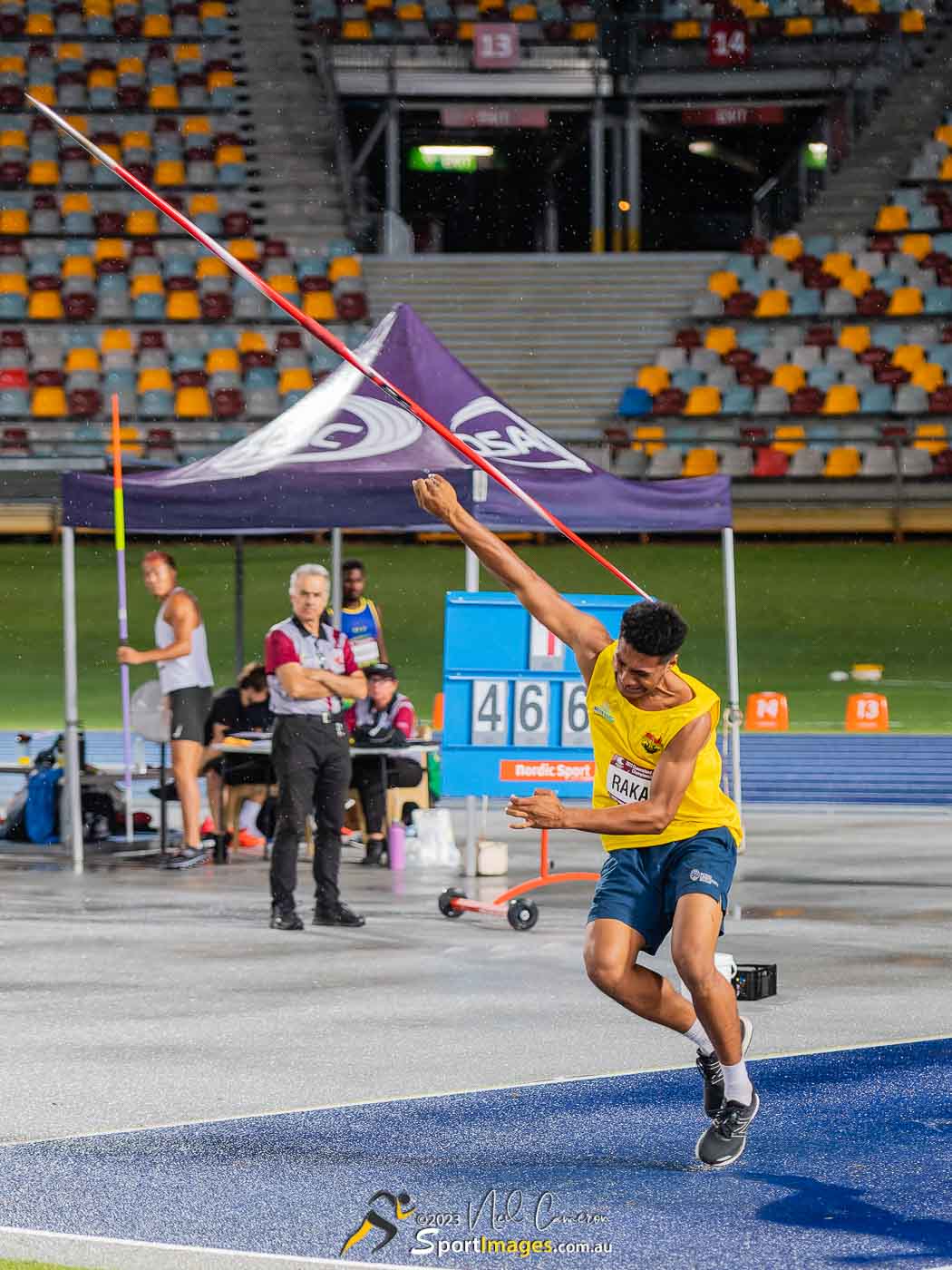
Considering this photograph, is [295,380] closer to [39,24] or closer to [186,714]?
[39,24]

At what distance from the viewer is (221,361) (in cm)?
3200

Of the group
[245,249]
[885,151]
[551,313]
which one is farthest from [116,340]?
[885,151]

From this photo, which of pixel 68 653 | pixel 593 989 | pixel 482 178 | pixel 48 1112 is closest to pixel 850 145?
pixel 482 178

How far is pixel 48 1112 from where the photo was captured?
667 cm

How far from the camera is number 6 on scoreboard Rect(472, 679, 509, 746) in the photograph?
36.3 ft

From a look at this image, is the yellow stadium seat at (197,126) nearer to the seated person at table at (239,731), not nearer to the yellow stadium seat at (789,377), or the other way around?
the yellow stadium seat at (789,377)

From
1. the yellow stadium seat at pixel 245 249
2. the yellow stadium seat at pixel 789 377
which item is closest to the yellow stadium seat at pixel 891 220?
the yellow stadium seat at pixel 789 377

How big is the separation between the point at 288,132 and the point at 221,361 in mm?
7176

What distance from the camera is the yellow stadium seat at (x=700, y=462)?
2958cm

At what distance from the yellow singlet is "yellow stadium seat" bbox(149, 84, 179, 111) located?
32712 millimetres

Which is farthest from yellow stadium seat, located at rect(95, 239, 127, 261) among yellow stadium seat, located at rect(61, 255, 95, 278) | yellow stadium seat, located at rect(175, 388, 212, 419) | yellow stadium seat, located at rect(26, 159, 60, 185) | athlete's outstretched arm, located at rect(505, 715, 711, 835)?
athlete's outstretched arm, located at rect(505, 715, 711, 835)

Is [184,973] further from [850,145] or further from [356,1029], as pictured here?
[850,145]

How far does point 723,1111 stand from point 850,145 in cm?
3268

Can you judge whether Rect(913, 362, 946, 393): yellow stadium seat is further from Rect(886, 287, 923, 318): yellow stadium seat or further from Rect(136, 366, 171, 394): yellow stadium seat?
Rect(136, 366, 171, 394): yellow stadium seat
